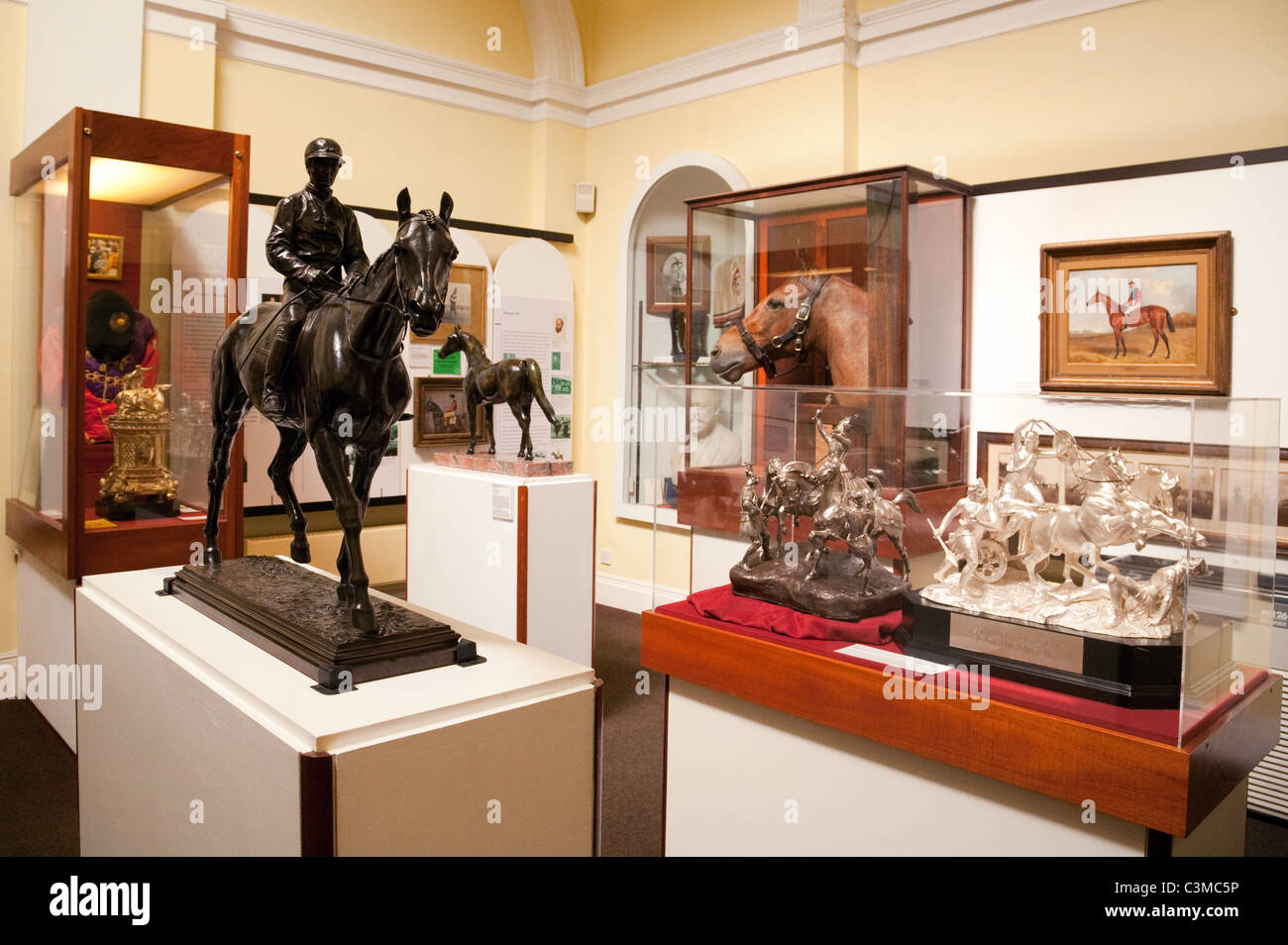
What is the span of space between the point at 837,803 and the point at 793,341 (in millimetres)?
2654

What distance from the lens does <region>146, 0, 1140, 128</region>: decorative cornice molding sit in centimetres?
565

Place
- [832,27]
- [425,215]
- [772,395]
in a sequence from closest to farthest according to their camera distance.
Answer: [425,215]
[772,395]
[832,27]

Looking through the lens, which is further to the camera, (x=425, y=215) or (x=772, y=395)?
(x=772, y=395)

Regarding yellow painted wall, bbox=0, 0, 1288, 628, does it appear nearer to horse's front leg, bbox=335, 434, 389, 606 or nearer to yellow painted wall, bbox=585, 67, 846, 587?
yellow painted wall, bbox=585, 67, 846, 587

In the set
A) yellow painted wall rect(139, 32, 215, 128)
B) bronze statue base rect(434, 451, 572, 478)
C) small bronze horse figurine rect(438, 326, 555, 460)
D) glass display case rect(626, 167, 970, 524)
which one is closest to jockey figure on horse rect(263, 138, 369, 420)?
glass display case rect(626, 167, 970, 524)

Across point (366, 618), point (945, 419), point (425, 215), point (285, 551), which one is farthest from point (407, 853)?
point (285, 551)

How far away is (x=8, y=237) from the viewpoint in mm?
5414

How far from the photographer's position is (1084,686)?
7.91 ft

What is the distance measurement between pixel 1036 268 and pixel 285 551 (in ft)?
16.3

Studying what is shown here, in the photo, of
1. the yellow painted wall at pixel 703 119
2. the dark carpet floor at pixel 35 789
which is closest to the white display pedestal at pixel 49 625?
the dark carpet floor at pixel 35 789

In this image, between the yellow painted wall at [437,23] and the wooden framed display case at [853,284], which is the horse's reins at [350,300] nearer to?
the wooden framed display case at [853,284]

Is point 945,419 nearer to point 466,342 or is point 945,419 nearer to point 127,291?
point 466,342

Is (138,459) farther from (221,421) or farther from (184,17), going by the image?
(184,17)

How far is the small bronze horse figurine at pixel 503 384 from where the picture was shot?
5.51m
